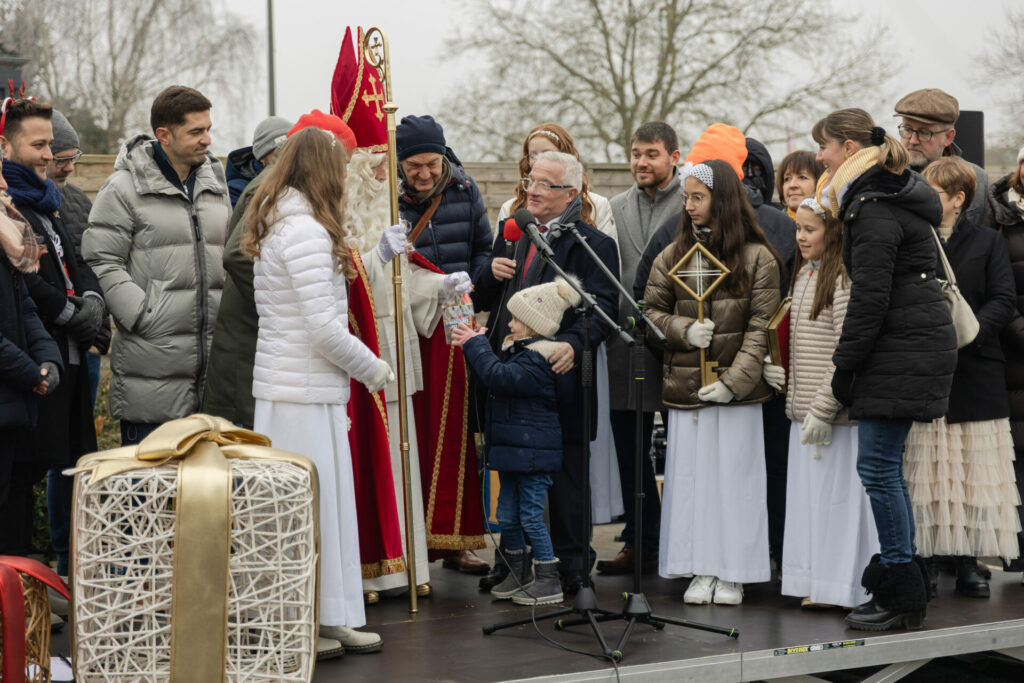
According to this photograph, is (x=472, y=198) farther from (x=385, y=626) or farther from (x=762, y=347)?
(x=385, y=626)

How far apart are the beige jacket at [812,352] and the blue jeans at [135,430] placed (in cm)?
261

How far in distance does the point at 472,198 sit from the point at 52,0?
14049 millimetres

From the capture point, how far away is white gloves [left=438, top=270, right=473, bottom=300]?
509 centimetres

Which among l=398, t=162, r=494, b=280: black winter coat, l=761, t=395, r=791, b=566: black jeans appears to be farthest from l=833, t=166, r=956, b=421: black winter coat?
l=398, t=162, r=494, b=280: black winter coat

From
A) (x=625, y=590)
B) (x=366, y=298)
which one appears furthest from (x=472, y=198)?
(x=625, y=590)

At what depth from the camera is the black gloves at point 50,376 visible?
170 inches

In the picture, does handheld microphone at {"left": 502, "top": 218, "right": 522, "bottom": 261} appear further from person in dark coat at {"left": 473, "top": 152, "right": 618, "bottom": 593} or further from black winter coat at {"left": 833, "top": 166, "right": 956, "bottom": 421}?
black winter coat at {"left": 833, "top": 166, "right": 956, "bottom": 421}

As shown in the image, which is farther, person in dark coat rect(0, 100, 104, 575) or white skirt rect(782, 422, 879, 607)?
white skirt rect(782, 422, 879, 607)

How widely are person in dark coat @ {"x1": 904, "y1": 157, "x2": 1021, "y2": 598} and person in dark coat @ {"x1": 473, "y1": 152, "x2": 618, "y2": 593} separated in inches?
55.6

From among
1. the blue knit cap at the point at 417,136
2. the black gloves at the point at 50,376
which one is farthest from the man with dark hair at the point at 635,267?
the black gloves at the point at 50,376

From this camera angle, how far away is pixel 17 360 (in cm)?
418

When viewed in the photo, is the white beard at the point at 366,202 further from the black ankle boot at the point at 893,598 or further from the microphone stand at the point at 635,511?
the black ankle boot at the point at 893,598

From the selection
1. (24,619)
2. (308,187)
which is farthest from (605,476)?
(24,619)

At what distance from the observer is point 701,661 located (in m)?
4.20
